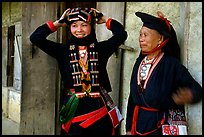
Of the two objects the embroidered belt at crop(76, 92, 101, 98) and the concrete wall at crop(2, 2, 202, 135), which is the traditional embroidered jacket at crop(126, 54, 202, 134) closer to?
the embroidered belt at crop(76, 92, 101, 98)

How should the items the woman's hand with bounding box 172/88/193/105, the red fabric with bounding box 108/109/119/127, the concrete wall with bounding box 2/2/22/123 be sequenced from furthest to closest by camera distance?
the concrete wall with bounding box 2/2/22/123, the red fabric with bounding box 108/109/119/127, the woman's hand with bounding box 172/88/193/105

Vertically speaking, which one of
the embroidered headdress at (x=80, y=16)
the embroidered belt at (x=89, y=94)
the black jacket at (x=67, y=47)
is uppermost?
the embroidered headdress at (x=80, y=16)

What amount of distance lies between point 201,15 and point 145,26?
44cm

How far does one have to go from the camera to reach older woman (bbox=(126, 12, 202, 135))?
2055 millimetres

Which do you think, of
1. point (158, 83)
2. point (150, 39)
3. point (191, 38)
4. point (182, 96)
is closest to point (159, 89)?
point (158, 83)

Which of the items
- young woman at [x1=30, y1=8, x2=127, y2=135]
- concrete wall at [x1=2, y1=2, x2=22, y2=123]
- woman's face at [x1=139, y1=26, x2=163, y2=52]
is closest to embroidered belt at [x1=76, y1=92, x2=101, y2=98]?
young woman at [x1=30, y1=8, x2=127, y2=135]

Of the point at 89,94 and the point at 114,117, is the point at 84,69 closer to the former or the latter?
the point at 89,94

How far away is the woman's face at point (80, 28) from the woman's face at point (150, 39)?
1.63 feet

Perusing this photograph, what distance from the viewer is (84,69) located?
2453 mm

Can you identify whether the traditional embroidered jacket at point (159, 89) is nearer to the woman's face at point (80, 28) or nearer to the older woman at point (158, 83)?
the older woman at point (158, 83)

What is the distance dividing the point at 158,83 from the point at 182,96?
200 millimetres

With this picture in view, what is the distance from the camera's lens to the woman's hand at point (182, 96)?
198 centimetres

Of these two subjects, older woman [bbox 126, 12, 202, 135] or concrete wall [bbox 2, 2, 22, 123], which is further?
concrete wall [bbox 2, 2, 22, 123]

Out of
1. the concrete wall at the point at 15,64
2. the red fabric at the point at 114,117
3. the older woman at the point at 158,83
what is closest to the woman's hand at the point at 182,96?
the older woman at the point at 158,83
